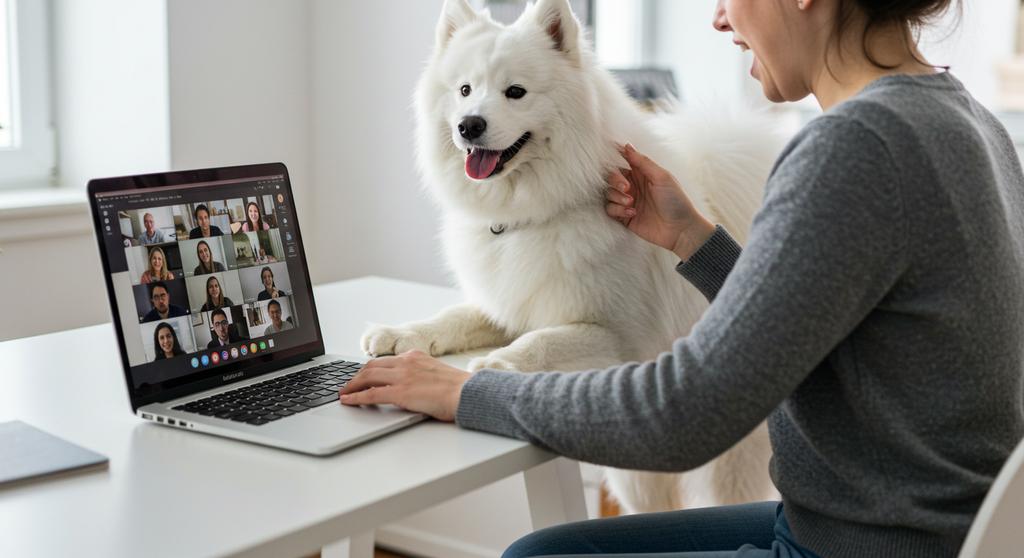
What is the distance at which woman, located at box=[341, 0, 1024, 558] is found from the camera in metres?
0.80

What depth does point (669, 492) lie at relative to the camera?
1.79 metres

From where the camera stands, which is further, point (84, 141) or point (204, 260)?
point (84, 141)

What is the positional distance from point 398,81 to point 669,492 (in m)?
1.46

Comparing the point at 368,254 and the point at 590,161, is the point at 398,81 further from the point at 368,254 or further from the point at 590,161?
the point at 590,161

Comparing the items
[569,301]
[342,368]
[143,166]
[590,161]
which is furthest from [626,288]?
[143,166]

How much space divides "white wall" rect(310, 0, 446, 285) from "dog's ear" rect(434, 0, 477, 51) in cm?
114

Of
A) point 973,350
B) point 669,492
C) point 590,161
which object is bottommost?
point 669,492

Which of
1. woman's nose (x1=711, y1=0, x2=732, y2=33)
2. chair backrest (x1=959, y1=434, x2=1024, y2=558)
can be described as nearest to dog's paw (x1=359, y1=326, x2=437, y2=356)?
woman's nose (x1=711, y1=0, x2=732, y2=33)

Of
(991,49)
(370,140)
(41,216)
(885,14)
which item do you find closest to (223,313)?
(885,14)

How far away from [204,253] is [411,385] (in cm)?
29

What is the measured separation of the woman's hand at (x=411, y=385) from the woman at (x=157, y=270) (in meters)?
0.23

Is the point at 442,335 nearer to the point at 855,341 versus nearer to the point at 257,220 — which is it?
the point at 257,220

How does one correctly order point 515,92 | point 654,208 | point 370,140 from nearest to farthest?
point 654,208, point 515,92, point 370,140

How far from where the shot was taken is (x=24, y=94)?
2.41m
